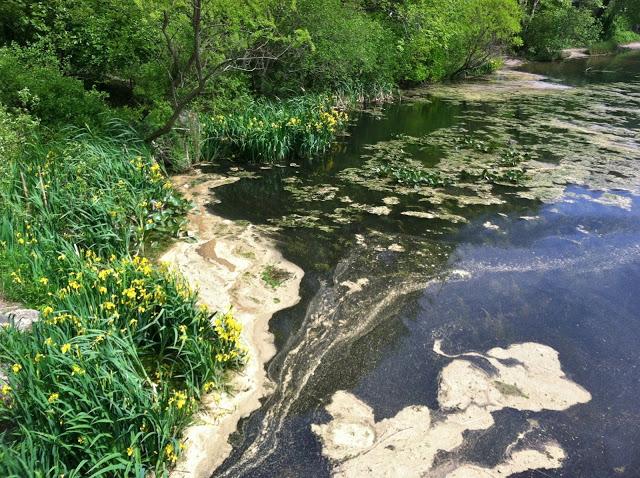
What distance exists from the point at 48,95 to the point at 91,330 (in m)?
4.32

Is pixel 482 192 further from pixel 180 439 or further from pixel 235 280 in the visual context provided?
pixel 180 439

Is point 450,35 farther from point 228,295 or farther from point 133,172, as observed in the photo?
point 228,295

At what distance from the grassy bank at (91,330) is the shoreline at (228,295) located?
131 mm

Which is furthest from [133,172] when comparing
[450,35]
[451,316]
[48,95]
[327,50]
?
[450,35]

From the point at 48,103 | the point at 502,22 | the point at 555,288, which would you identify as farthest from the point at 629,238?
the point at 502,22

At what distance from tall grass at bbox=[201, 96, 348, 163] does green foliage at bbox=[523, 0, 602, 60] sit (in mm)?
24278

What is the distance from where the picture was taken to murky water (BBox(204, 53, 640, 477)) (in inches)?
123

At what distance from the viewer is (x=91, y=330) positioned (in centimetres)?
312

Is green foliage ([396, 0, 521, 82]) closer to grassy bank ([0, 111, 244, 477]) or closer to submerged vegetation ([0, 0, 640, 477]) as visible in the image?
submerged vegetation ([0, 0, 640, 477])

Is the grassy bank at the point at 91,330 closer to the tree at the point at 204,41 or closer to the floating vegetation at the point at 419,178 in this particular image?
the tree at the point at 204,41

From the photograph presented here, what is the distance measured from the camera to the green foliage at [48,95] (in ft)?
19.8

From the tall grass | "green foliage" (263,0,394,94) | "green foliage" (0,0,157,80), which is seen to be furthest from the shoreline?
"green foliage" (263,0,394,94)

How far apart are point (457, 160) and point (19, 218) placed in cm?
720

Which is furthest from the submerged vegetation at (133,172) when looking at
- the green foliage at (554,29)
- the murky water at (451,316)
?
the green foliage at (554,29)
